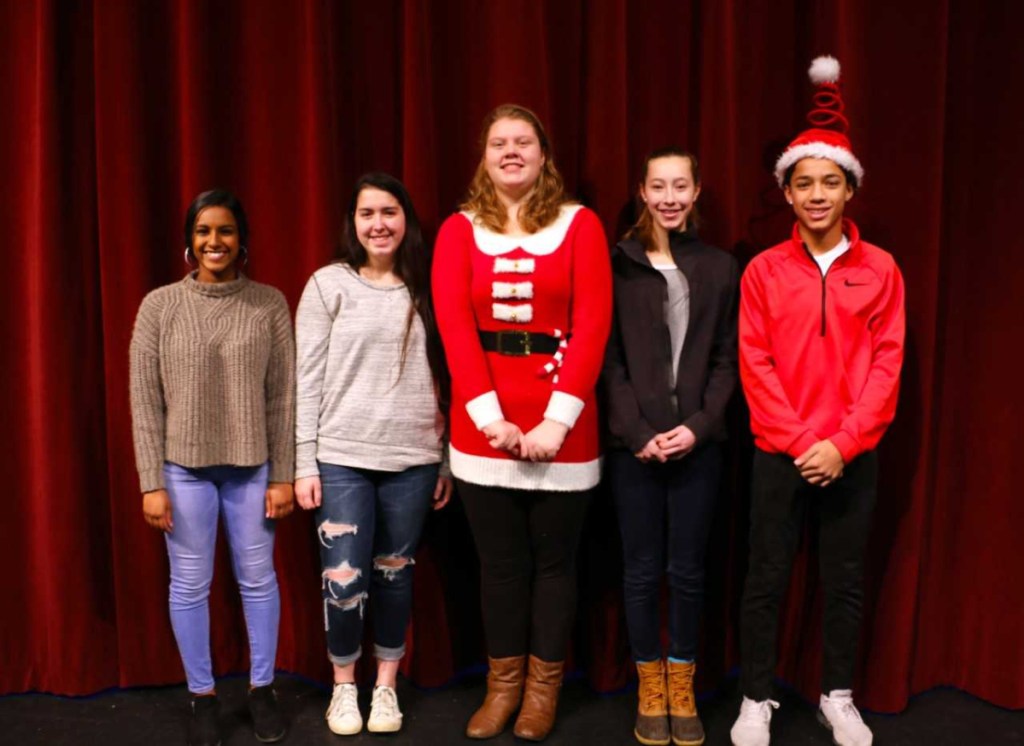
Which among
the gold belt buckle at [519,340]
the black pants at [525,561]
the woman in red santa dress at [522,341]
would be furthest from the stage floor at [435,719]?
the gold belt buckle at [519,340]

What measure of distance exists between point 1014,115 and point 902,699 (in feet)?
5.68

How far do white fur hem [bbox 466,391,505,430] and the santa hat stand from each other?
1013 mm

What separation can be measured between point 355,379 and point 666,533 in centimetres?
94

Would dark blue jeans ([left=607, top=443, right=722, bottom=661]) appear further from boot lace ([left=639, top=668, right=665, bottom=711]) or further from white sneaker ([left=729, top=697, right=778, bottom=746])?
white sneaker ([left=729, top=697, right=778, bottom=746])

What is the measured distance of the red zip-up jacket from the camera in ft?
7.06

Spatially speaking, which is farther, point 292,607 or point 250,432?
point 292,607

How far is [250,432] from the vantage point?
2172 millimetres

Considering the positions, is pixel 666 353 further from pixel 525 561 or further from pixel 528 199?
pixel 525 561

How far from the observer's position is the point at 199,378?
2.14 metres

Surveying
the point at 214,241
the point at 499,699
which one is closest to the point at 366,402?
the point at 214,241

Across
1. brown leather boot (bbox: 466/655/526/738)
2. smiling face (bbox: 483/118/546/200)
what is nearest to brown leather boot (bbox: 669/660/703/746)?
brown leather boot (bbox: 466/655/526/738)

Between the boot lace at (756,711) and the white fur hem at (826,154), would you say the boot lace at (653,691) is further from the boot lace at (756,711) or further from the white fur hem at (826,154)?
the white fur hem at (826,154)

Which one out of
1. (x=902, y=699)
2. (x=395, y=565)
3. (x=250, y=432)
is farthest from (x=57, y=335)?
(x=902, y=699)

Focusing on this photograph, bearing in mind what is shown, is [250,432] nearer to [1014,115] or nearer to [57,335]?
[57,335]
